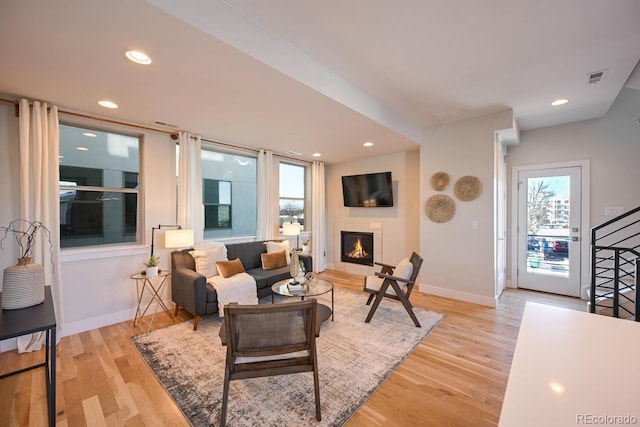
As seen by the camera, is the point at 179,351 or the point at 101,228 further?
the point at 101,228

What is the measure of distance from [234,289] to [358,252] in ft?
10.1

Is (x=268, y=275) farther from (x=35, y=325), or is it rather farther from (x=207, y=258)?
(x=35, y=325)

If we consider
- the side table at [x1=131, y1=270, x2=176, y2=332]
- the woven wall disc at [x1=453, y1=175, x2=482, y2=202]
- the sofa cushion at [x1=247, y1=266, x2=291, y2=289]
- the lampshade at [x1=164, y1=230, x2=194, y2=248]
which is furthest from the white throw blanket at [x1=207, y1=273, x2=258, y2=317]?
the woven wall disc at [x1=453, y1=175, x2=482, y2=202]

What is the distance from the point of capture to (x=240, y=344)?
1.59 meters

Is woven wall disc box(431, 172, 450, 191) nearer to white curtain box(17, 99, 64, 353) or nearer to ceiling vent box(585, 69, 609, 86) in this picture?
ceiling vent box(585, 69, 609, 86)

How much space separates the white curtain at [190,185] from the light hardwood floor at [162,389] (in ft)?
4.81

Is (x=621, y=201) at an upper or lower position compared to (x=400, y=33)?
lower

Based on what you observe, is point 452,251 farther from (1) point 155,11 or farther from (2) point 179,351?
(1) point 155,11

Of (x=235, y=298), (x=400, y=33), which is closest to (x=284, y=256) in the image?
(x=235, y=298)

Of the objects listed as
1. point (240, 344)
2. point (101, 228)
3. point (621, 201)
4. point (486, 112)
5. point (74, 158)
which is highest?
point (486, 112)

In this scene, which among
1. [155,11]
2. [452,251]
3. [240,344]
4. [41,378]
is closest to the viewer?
[155,11]

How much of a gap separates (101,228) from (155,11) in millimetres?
2878

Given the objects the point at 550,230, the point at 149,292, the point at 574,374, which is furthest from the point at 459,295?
the point at 149,292

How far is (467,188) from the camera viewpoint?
380 cm
